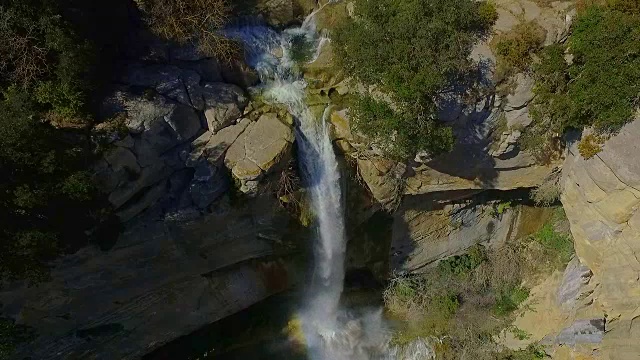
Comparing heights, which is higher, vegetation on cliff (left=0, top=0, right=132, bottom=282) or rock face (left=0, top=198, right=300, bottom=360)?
vegetation on cliff (left=0, top=0, right=132, bottom=282)

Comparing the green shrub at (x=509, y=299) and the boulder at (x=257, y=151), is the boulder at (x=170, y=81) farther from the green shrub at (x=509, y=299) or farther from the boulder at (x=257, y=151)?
the green shrub at (x=509, y=299)

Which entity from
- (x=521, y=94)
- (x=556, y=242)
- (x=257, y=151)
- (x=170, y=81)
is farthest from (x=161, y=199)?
(x=556, y=242)

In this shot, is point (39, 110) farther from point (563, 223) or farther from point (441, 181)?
point (563, 223)

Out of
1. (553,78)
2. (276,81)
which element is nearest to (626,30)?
(553,78)

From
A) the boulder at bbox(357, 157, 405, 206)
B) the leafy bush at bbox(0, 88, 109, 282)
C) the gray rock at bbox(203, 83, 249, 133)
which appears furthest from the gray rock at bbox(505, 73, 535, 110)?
the leafy bush at bbox(0, 88, 109, 282)

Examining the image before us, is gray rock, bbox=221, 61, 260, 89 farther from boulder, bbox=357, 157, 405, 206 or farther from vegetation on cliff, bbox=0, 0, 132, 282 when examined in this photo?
boulder, bbox=357, 157, 405, 206

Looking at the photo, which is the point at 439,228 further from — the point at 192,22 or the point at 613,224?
the point at 192,22
